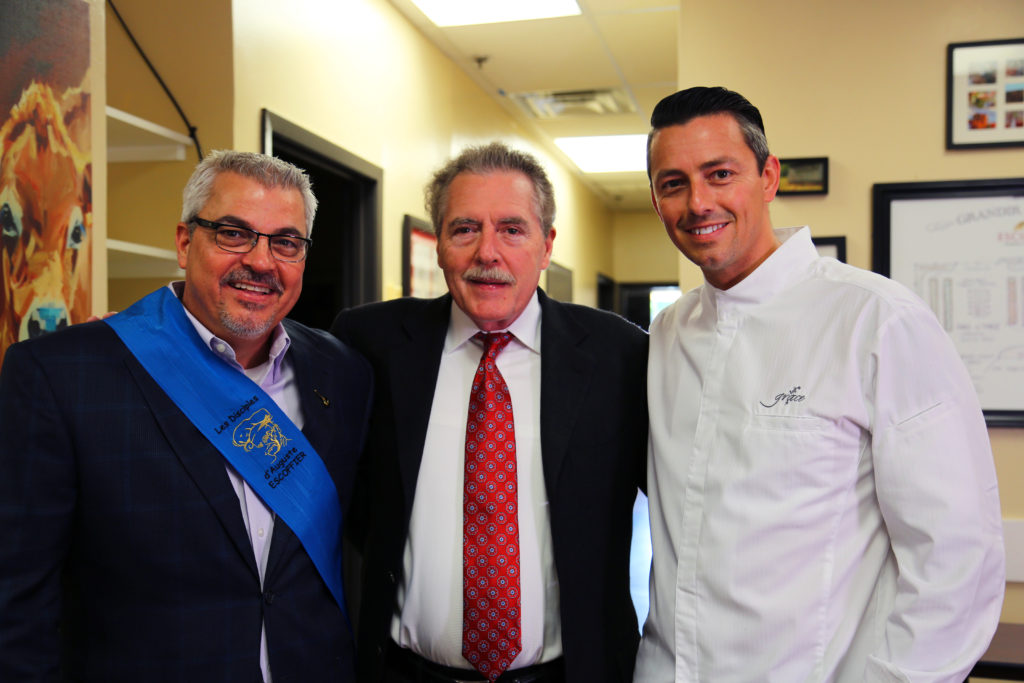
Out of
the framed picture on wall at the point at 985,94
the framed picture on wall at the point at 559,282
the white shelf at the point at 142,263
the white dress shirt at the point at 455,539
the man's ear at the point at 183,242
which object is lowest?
the white dress shirt at the point at 455,539

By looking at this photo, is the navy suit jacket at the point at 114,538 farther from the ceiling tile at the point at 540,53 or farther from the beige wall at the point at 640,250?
the beige wall at the point at 640,250

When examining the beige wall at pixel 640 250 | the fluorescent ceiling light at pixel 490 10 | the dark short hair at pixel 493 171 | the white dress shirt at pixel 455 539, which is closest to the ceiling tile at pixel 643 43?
the fluorescent ceiling light at pixel 490 10

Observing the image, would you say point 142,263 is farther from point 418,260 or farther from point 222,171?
point 418,260

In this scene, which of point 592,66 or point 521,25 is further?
point 592,66

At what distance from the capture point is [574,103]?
18.7ft

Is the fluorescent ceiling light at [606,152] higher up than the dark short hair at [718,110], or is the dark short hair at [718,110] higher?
the fluorescent ceiling light at [606,152]

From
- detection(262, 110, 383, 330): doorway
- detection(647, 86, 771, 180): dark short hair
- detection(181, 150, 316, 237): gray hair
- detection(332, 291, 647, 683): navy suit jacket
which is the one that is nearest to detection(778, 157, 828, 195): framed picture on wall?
detection(332, 291, 647, 683): navy suit jacket

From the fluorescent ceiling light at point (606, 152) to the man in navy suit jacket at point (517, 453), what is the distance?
4.77 metres

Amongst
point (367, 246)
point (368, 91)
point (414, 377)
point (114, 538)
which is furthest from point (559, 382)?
point (368, 91)

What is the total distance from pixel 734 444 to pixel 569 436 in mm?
350

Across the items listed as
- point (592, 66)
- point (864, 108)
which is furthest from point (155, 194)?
point (592, 66)

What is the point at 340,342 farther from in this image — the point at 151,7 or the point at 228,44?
the point at 151,7

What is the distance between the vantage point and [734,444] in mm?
1430

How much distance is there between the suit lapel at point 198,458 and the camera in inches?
55.1
